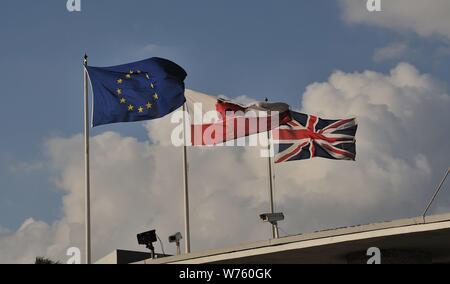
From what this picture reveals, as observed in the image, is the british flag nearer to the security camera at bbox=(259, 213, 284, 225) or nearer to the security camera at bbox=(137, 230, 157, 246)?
the security camera at bbox=(259, 213, 284, 225)

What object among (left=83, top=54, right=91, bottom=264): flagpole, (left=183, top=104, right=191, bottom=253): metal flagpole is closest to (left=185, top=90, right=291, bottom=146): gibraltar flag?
(left=183, top=104, right=191, bottom=253): metal flagpole

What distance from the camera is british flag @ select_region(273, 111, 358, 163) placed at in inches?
1598

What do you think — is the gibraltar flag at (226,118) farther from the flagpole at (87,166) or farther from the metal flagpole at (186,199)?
the flagpole at (87,166)

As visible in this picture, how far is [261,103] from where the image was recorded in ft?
139

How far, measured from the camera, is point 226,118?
41.5 m

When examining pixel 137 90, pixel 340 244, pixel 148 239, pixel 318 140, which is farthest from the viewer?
pixel 318 140

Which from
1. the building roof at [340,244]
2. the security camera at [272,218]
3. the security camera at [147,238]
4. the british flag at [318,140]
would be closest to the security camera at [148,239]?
the security camera at [147,238]

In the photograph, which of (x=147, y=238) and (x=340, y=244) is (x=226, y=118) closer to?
(x=147, y=238)

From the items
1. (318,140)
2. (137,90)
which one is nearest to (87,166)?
(137,90)

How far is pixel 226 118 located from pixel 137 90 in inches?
174

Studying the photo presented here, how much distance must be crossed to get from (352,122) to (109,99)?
999cm
